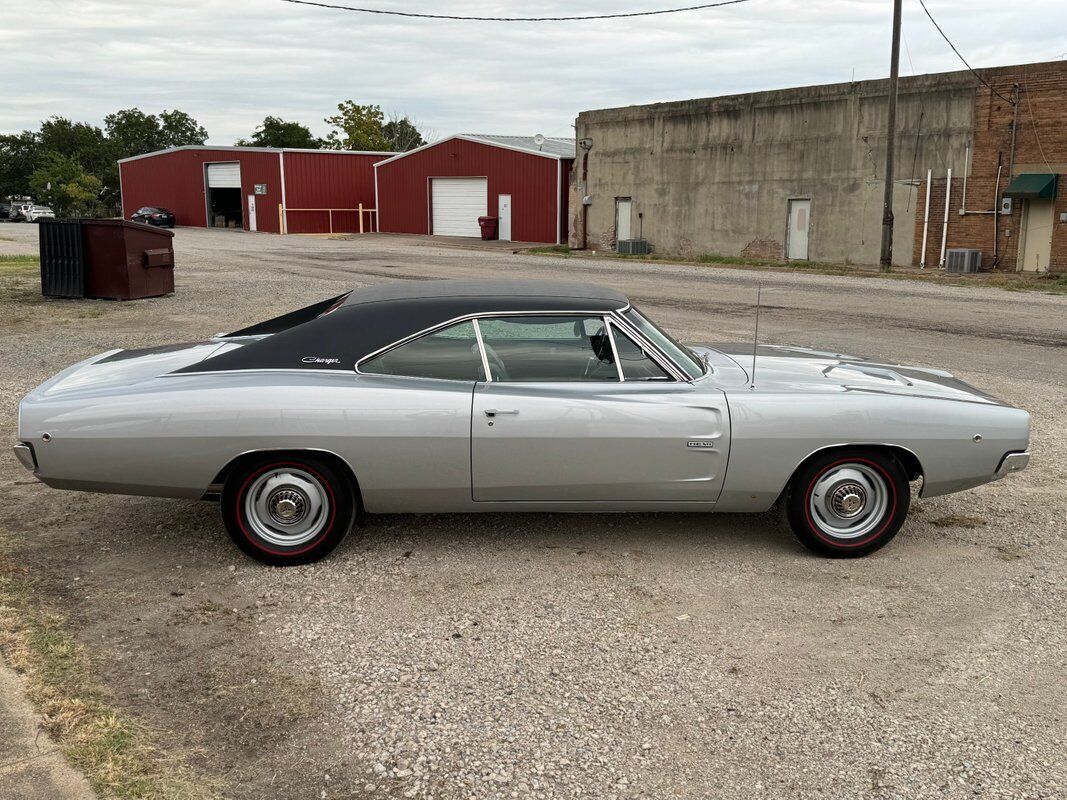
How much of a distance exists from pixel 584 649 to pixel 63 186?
277 ft

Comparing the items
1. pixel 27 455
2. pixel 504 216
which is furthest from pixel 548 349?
pixel 504 216

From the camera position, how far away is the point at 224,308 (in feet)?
50.4

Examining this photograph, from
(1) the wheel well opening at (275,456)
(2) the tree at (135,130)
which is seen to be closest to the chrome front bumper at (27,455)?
(1) the wheel well opening at (275,456)

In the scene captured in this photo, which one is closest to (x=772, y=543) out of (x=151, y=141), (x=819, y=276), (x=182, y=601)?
(x=182, y=601)

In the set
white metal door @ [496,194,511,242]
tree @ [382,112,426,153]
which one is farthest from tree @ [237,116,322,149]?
white metal door @ [496,194,511,242]

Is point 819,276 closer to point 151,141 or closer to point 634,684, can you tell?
point 634,684

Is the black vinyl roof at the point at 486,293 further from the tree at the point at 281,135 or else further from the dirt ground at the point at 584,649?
the tree at the point at 281,135

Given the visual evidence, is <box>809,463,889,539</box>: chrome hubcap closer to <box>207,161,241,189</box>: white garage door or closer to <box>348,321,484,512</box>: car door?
<box>348,321,484,512</box>: car door

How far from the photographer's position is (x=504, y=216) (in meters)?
42.1

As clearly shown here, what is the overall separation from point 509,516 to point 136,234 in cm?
1259

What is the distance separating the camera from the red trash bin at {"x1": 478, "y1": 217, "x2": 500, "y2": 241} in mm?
41594

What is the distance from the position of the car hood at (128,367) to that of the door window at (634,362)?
6.21ft

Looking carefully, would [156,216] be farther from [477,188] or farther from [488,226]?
[488,226]

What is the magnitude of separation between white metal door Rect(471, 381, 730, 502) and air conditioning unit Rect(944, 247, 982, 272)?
23614 millimetres
